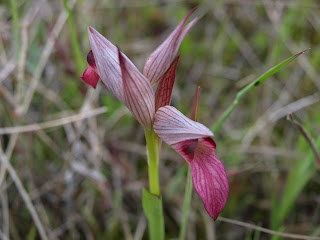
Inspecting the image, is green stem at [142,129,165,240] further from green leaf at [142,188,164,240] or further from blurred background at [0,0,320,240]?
blurred background at [0,0,320,240]

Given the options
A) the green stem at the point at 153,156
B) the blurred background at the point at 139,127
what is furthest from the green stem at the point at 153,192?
the blurred background at the point at 139,127

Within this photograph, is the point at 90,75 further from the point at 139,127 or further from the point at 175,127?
the point at 139,127

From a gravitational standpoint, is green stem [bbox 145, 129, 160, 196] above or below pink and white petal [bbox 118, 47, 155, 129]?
below

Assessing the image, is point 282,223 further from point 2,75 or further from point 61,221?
point 2,75

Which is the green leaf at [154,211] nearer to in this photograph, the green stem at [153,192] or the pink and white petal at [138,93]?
the green stem at [153,192]

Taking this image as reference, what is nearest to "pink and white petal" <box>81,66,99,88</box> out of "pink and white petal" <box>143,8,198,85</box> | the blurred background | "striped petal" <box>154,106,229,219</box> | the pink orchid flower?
the pink orchid flower

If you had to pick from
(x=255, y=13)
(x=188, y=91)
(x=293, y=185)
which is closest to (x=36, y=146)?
(x=188, y=91)
